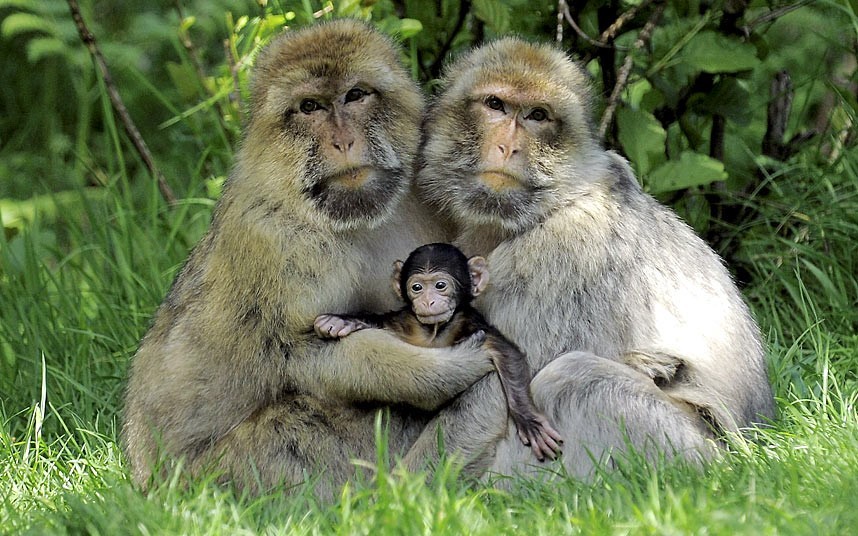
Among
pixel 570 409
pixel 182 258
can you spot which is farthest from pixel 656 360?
pixel 182 258

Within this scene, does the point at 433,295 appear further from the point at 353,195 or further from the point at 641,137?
the point at 641,137

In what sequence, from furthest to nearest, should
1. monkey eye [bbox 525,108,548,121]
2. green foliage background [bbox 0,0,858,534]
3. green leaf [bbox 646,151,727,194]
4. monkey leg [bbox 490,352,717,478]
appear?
green leaf [bbox 646,151,727,194] < monkey eye [bbox 525,108,548,121] < monkey leg [bbox 490,352,717,478] < green foliage background [bbox 0,0,858,534]

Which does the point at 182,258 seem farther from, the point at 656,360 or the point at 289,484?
the point at 656,360

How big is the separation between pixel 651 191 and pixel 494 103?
1322mm

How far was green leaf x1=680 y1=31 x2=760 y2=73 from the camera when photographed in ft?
15.7

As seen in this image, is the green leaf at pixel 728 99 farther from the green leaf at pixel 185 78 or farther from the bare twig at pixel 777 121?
the green leaf at pixel 185 78

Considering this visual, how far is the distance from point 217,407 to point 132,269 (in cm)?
197

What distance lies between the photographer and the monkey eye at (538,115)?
12.4 feet

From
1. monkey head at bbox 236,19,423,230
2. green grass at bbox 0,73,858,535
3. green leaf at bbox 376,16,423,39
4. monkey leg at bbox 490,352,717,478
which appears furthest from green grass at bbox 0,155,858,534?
green leaf at bbox 376,16,423,39

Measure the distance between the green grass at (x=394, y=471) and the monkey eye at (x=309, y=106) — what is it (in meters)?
1.16

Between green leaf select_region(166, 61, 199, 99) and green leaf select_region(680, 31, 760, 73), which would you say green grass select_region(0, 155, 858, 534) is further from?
green leaf select_region(680, 31, 760, 73)

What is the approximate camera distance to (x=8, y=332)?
514 cm

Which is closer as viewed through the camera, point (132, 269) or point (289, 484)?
point (289, 484)

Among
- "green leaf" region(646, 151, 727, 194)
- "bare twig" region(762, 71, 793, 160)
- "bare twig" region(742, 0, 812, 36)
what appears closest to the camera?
"green leaf" region(646, 151, 727, 194)
